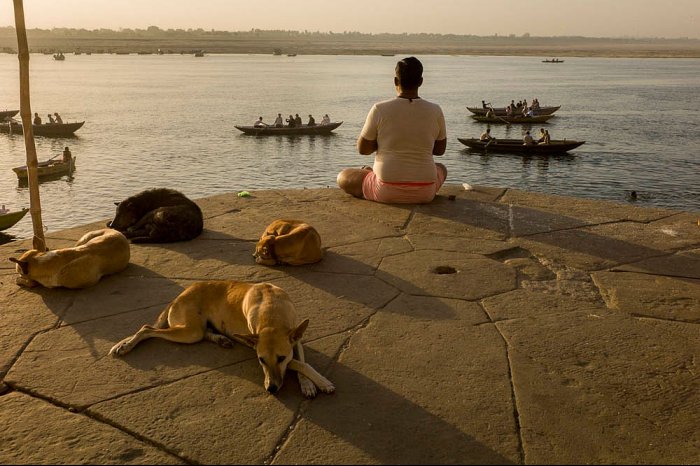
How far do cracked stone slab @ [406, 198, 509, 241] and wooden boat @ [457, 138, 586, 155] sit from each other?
84.2 feet

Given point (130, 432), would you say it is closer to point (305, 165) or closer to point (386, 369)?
point (386, 369)

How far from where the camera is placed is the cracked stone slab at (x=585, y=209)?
6.90 m

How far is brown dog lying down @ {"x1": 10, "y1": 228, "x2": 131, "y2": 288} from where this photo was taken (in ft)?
15.5

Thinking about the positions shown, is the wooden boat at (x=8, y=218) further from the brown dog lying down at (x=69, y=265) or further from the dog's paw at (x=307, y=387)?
the dog's paw at (x=307, y=387)

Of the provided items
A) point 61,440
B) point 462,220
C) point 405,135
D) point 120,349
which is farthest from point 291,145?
point 61,440

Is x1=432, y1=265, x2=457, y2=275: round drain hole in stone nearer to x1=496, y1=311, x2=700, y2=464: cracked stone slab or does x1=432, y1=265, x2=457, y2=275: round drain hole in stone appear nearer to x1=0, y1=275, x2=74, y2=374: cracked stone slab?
x1=496, y1=311, x2=700, y2=464: cracked stone slab

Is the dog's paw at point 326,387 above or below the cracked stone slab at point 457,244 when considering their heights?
below

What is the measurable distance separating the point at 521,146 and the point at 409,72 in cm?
2668

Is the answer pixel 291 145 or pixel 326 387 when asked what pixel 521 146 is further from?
pixel 326 387

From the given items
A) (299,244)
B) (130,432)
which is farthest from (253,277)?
(130,432)

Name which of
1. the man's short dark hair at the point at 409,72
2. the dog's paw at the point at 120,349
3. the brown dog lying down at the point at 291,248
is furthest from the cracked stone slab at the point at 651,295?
the dog's paw at the point at 120,349

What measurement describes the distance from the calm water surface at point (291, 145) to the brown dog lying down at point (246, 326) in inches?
746

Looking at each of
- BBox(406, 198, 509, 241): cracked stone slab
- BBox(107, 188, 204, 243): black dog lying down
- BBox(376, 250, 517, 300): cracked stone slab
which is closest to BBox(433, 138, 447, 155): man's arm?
BBox(406, 198, 509, 241): cracked stone slab

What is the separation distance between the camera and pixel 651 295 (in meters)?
4.67
